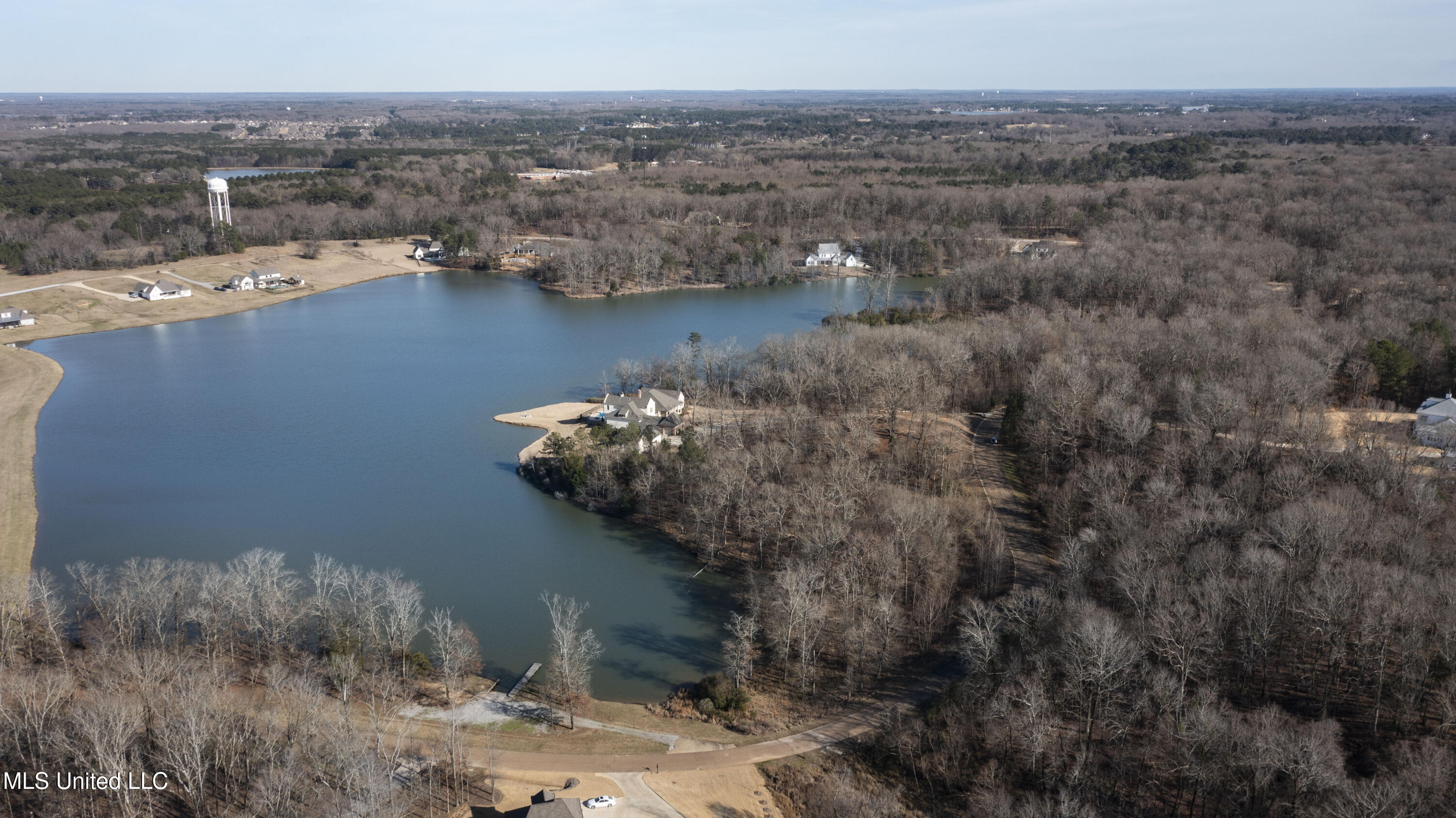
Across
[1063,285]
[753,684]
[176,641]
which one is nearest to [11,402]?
[176,641]

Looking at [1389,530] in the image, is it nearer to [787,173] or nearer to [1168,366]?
[1168,366]

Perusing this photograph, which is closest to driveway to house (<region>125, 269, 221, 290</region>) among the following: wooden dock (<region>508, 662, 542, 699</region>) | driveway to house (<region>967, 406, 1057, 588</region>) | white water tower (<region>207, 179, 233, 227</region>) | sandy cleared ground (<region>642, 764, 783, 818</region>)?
white water tower (<region>207, 179, 233, 227</region>)

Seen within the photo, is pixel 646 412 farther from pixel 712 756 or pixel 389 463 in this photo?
pixel 712 756

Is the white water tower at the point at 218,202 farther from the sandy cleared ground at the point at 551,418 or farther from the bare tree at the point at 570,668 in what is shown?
the bare tree at the point at 570,668

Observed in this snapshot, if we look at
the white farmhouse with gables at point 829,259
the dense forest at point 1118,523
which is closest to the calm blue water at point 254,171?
the white farmhouse with gables at point 829,259

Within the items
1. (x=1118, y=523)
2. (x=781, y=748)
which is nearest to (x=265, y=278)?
(x=781, y=748)
